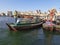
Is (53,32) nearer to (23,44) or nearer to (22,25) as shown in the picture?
(22,25)

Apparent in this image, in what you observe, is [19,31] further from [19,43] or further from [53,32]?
[19,43]

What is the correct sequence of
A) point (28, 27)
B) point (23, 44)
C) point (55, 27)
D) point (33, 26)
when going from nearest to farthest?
point (23, 44) → point (55, 27) → point (28, 27) → point (33, 26)

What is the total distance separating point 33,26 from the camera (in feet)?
154

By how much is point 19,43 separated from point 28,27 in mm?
17222

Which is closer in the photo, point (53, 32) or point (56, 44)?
point (56, 44)

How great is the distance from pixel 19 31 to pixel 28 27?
14.0ft

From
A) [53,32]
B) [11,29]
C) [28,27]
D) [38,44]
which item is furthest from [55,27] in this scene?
[38,44]

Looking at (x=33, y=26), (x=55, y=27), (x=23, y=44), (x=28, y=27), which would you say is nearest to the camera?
(x=23, y=44)

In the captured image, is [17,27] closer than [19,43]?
No

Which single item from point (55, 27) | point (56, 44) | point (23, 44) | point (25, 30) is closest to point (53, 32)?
point (55, 27)

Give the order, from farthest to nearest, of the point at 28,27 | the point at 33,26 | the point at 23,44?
the point at 33,26 < the point at 28,27 < the point at 23,44

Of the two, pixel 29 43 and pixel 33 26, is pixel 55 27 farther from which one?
pixel 29 43

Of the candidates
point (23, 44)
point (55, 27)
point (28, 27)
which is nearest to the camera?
point (23, 44)

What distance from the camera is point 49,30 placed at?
4103cm
